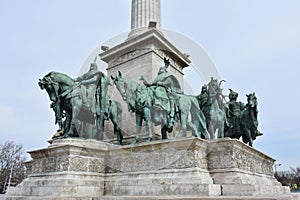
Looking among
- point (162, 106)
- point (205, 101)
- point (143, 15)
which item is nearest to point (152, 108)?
point (162, 106)

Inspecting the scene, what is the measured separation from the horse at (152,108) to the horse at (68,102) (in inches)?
43.3

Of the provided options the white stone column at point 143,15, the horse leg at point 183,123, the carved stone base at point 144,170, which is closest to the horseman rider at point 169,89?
the horse leg at point 183,123

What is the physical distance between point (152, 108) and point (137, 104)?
2.01 feet

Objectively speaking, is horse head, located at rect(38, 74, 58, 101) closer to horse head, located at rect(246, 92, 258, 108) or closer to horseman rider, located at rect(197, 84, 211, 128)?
horseman rider, located at rect(197, 84, 211, 128)

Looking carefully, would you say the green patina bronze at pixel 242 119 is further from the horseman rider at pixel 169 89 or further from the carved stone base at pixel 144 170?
the horseman rider at pixel 169 89

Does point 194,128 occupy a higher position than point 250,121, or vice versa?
point 250,121

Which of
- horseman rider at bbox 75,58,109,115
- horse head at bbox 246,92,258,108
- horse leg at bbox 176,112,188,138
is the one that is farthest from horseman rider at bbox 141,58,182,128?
horse head at bbox 246,92,258,108

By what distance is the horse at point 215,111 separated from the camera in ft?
36.3

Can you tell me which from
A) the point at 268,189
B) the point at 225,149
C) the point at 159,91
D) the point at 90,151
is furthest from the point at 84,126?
the point at 268,189

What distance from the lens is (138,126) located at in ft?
34.8

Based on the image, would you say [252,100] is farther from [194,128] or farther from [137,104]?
[137,104]

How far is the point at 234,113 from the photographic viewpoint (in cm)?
1295

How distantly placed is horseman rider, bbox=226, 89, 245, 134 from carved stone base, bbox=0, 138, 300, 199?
282 cm

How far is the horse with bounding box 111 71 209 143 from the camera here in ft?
34.0
